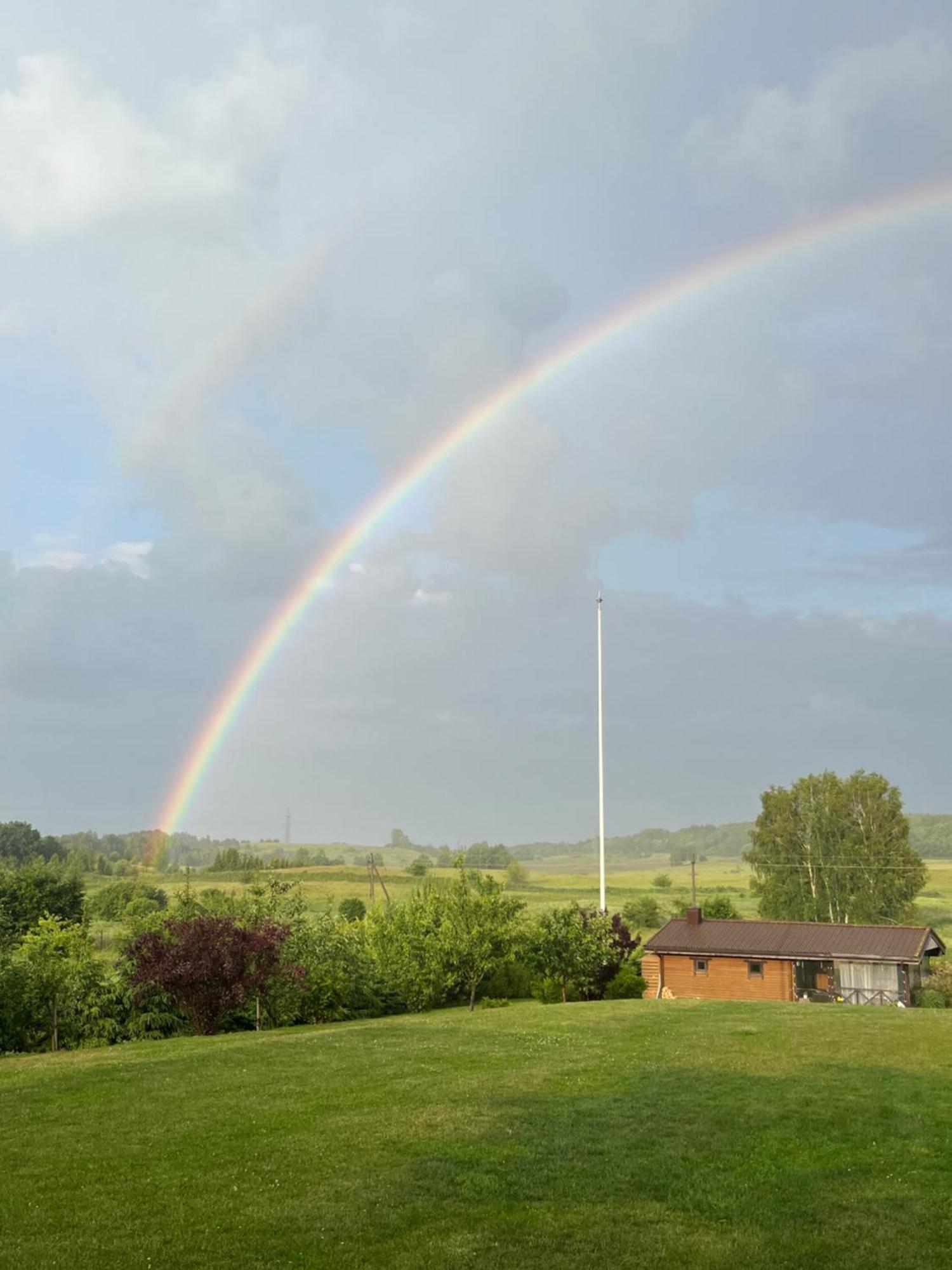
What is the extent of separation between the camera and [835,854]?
339 ft

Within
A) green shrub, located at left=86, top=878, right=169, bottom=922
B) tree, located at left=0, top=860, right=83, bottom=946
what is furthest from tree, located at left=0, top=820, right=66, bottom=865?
tree, located at left=0, top=860, right=83, bottom=946

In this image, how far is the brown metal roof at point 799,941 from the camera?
50156mm

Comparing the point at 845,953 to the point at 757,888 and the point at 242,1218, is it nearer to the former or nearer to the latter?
the point at 242,1218

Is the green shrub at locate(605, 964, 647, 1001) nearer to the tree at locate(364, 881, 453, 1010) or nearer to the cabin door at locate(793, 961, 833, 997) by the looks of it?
the tree at locate(364, 881, 453, 1010)

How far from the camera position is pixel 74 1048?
33594mm

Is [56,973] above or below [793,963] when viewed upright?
above

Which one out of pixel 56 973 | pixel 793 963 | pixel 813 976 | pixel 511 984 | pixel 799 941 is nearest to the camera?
pixel 56 973

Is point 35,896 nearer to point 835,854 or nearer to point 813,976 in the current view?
point 813,976

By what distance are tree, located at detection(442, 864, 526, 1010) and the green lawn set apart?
1810 centimetres

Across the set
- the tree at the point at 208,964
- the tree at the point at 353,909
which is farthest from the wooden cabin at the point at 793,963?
the tree at the point at 353,909

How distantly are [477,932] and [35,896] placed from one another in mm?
54860

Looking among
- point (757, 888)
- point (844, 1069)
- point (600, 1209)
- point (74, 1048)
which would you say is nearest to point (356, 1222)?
point (600, 1209)

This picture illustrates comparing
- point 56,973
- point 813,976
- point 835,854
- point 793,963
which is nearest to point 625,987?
point 793,963

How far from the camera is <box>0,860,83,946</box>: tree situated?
80312mm
